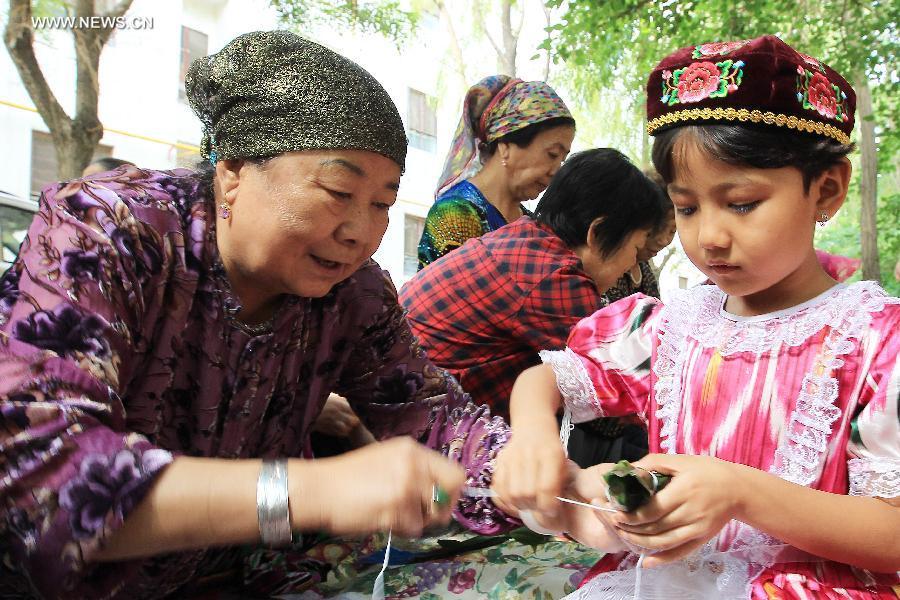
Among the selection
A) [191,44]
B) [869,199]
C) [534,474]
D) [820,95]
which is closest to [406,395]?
[534,474]

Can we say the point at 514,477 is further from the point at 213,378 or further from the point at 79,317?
the point at 79,317

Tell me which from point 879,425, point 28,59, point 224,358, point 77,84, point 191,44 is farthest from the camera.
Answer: point 191,44

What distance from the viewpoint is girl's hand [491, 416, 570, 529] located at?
1.50 meters

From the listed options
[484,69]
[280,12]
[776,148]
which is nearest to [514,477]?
[776,148]

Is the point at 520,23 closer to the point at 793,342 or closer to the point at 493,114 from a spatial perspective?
the point at 493,114

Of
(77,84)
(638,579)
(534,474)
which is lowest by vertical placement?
(638,579)

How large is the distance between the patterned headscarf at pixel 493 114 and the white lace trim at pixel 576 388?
2.47 metres

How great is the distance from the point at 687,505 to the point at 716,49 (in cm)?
88

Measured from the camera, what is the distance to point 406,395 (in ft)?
6.77

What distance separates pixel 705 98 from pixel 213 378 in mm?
1115

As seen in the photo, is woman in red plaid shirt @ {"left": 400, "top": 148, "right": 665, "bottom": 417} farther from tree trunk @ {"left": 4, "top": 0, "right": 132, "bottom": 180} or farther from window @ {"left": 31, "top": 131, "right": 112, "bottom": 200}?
window @ {"left": 31, "top": 131, "right": 112, "bottom": 200}

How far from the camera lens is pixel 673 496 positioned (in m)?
1.29

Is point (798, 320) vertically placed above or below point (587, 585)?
above

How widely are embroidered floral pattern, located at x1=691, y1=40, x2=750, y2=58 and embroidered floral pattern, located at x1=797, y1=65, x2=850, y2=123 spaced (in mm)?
125
